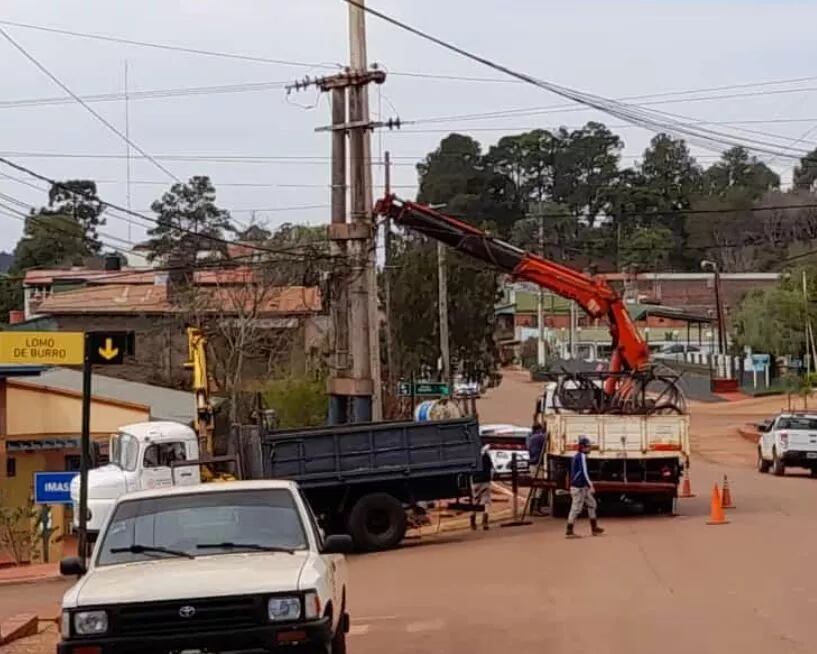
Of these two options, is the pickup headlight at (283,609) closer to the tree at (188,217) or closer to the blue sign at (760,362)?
the tree at (188,217)

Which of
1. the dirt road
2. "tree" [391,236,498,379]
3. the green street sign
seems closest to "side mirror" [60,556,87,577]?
the dirt road

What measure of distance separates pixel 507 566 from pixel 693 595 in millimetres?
4823

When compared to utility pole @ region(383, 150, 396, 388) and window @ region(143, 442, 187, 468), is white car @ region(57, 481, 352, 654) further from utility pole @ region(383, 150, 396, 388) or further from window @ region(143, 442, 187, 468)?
utility pole @ region(383, 150, 396, 388)

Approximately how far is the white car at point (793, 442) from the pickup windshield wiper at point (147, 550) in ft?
111

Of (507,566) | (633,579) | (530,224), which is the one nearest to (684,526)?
(507,566)

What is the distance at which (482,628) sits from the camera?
1505 centimetres

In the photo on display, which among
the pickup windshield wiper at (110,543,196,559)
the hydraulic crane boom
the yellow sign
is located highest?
the hydraulic crane boom

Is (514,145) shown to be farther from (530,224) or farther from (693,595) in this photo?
(693,595)

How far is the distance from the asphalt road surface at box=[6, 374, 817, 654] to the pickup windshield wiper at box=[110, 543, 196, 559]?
336 centimetres

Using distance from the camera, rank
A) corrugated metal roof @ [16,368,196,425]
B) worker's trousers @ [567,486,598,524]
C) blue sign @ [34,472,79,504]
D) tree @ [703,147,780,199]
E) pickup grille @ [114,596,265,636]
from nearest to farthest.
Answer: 1. pickup grille @ [114,596,265,636]
2. blue sign @ [34,472,79,504]
3. worker's trousers @ [567,486,598,524]
4. corrugated metal roof @ [16,368,196,425]
5. tree @ [703,147,780,199]

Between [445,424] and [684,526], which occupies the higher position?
[445,424]

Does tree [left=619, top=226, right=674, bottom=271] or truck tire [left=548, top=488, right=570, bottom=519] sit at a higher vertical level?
tree [left=619, top=226, right=674, bottom=271]

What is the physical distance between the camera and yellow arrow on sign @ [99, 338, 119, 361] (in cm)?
1588

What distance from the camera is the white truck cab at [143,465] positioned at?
1028 inches
